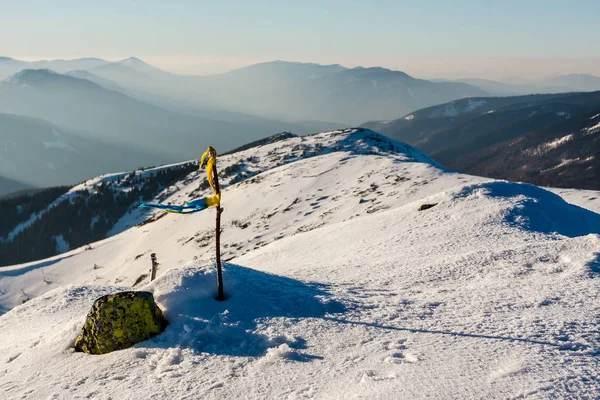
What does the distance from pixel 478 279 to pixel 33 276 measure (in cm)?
4960

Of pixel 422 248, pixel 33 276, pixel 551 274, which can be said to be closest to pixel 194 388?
pixel 551 274

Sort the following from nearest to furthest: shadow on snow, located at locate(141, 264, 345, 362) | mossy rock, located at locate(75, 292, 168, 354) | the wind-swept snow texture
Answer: the wind-swept snow texture, shadow on snow, located at locate(141, 264, 345, 362), mossy rock, located at locate(75, 292, 168, 354)

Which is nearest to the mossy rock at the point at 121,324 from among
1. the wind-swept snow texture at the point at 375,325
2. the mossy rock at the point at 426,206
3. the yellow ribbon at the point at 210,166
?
the wind-swept snow texture at the point at 375,325

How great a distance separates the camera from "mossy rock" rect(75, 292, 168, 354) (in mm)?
9719

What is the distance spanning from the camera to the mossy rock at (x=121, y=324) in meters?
9.72

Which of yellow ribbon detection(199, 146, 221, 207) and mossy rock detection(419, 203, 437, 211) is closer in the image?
yellow ribbon detection(199, 146, 221, 207)

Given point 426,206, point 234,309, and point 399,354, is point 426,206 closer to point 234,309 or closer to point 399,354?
point 234,309

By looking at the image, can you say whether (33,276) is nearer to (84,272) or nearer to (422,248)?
(84,272)

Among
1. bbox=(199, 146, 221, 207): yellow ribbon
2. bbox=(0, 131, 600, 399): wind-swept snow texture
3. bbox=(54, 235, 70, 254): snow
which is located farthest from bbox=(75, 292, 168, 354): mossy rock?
bbox=(54, 235, 70, 254): snow

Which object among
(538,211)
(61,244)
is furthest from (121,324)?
(61,244)

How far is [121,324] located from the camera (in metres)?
9.77

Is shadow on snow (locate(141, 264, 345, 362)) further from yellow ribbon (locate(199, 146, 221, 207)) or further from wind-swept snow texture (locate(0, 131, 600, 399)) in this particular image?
yellow ribbon (locate(199, 146, 221, 207))

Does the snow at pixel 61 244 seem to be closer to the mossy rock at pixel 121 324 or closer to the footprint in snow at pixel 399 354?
the mossy rock at pixel 121 324

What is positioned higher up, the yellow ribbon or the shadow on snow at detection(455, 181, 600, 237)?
the yellow ribbon
